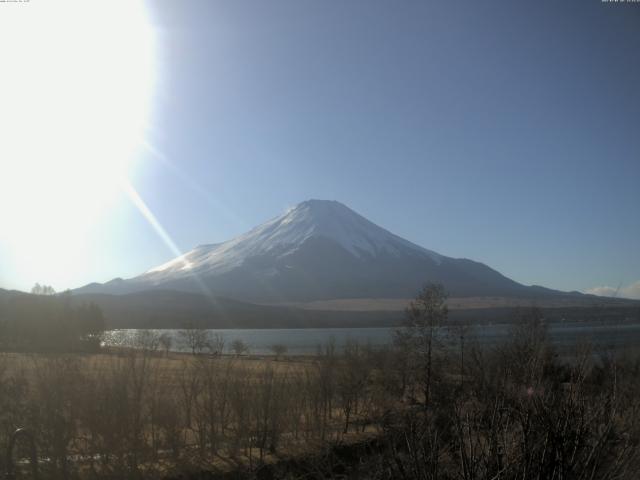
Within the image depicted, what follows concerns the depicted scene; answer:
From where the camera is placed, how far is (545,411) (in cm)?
436

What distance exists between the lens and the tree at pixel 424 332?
29438mm

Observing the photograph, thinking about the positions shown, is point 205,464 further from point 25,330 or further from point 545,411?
point 25,330

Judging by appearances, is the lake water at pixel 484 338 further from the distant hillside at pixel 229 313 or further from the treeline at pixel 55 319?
the distant hillside at pixel 229 313

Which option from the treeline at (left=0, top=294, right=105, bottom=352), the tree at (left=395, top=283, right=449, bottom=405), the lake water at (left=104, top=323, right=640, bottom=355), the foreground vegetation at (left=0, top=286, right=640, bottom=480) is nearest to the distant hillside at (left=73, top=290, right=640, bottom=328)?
the lake water at (left=104, top=323, right=640, bottom=355)

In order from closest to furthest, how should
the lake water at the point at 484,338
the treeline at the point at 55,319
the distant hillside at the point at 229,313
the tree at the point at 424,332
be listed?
the lake water at the point at 484,338 → the tree at the point at 424,332 → the treeline at the point at 55,319 → the distant hillside at the point at 229,313

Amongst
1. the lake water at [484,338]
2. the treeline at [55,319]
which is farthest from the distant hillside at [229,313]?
the treeline at [55,319]

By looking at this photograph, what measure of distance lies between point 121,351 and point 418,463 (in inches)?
693

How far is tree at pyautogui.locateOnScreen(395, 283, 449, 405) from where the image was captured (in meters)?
29.4

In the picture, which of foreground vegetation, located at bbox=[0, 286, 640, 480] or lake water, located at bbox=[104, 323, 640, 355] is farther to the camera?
lake water, located at bbox=[104, 323, 640, 355]

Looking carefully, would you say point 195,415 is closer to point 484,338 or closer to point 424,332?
point 424,332

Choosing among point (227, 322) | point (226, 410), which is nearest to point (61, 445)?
point (226, 410)

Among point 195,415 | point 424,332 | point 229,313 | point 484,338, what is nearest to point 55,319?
point 195,415

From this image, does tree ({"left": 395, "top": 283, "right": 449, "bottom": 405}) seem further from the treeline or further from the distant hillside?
the distant hillside

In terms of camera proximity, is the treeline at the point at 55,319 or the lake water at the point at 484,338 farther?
the treeline at the point at 55,319
